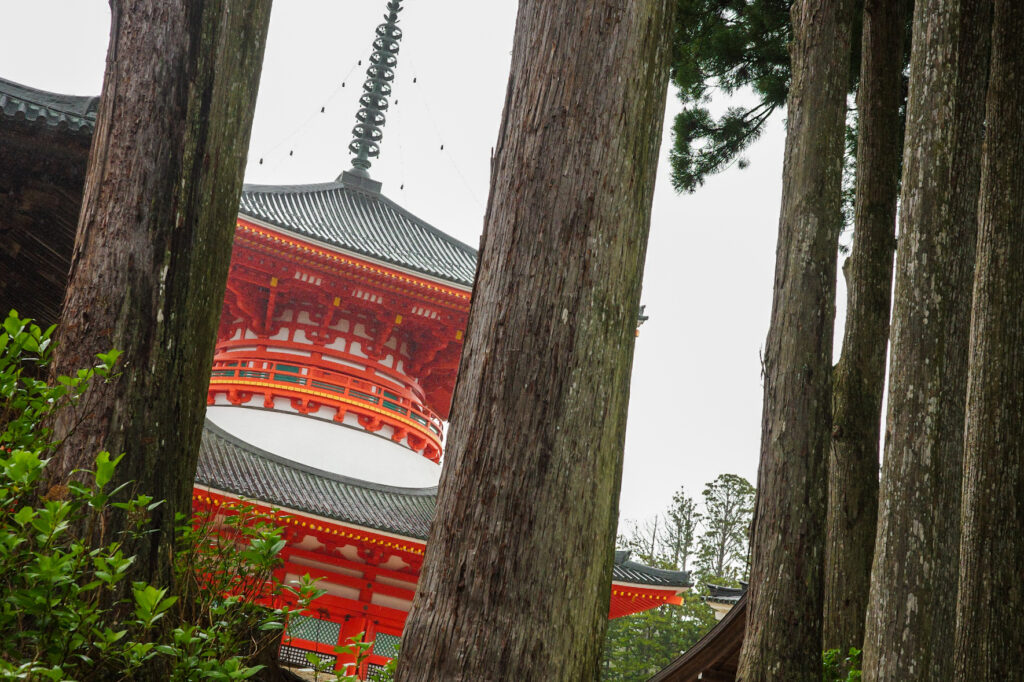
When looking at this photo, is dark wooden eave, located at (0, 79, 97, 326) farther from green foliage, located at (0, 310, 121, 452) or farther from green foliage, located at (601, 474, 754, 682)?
green foliage, located at (601, 474, 754, 682)

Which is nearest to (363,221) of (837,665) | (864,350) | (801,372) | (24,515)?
(864,350)

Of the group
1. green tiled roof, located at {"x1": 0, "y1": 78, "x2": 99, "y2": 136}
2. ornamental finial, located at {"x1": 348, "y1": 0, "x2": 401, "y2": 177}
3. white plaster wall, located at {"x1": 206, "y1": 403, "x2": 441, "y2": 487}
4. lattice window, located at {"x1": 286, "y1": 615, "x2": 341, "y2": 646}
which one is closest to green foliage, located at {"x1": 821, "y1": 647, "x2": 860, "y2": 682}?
green tiled roof, located at {"x1": 0, "y1": 78, "x2": 99, "y2": 136}

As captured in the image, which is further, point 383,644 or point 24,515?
point 383,644

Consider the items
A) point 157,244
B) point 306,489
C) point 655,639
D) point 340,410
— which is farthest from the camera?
point 655,639

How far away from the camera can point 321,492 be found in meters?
12.2

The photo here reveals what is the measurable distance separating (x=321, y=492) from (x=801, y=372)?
29.2 ft

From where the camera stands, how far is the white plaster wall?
13062 millimetres

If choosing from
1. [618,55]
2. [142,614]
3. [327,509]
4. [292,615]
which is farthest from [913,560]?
[327,509]

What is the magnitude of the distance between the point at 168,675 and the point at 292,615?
45 centimetres

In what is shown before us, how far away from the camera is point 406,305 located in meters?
13.6

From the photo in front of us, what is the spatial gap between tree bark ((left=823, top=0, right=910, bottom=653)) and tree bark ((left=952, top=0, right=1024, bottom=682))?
770 mm

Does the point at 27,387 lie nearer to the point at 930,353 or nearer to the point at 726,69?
the point at 930,353

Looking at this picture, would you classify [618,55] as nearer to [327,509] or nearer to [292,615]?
[292,615]

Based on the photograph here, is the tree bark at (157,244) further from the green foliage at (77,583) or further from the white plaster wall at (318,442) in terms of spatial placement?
the white plaster wall at (318,442)
